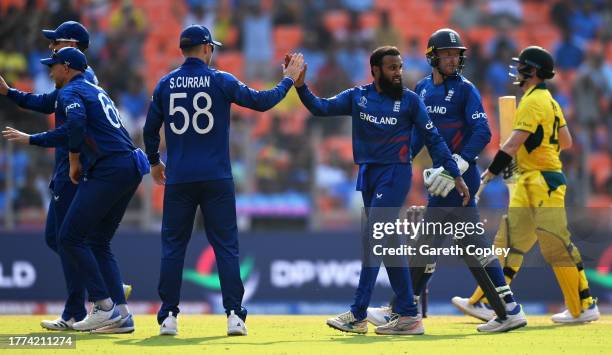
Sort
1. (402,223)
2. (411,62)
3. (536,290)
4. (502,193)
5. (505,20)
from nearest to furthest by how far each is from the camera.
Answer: (402,223), (536,290), (502,193), (411,62), (505,20)

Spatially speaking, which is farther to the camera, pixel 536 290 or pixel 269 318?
pixel 536 290

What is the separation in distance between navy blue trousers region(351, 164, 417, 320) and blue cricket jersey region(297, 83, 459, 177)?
0.31 feet

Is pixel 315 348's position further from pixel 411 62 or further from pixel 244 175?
pixel 411 62

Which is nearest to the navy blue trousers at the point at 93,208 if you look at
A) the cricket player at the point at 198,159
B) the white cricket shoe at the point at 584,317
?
the cricket player at the point at 198,159

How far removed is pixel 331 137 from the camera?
17.0 m

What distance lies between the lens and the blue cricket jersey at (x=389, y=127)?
8633 millimetres

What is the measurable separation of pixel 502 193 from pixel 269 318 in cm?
692

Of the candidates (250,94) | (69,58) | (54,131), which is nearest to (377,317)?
(250,94)

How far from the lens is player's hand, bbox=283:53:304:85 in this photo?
28.2 feet

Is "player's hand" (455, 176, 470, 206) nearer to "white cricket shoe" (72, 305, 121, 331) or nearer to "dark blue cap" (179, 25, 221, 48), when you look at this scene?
"dark blue cap" (179, 25, 221, 48)

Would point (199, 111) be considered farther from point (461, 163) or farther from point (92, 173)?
point (461, 163)

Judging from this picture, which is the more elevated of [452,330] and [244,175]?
[244,175]

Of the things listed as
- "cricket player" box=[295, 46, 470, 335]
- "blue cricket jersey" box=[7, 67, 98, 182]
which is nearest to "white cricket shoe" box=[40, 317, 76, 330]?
"blue cricket jersey" box=[7, 67, 98, 182]

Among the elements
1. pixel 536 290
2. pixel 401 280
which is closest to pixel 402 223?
pixel 401 280
